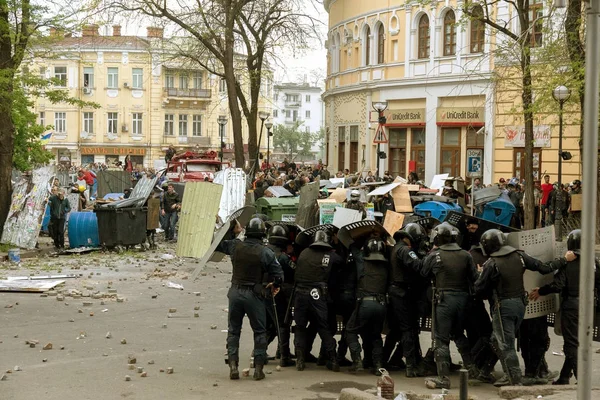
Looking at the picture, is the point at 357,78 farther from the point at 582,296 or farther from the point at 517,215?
the point at 582,296

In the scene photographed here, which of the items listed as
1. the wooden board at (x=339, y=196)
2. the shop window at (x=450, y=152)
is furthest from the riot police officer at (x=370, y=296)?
the shop window at (x=450, y=152)

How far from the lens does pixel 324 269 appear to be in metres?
10.2

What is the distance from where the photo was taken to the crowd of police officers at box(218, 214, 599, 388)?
30.6 feet

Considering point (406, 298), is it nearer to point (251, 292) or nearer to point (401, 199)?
point (251, 292)

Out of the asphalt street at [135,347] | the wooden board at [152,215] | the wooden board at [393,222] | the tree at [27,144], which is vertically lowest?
the asphalt street at [135,347]

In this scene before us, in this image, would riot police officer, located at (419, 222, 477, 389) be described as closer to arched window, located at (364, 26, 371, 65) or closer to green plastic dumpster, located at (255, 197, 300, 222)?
green plastic dumpster, located at (255, 197, 300, 222)

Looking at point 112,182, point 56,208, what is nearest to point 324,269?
point 56,208

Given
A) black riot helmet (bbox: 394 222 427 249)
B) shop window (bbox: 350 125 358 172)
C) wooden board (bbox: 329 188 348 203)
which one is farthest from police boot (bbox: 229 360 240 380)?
shop window (bbox: 350 125 358 172)

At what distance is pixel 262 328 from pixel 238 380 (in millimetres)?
597

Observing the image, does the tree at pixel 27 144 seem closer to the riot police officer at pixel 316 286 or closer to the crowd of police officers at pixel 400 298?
the crowd of police officers at pixel 400 298

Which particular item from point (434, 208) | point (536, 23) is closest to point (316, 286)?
point (536, 23)

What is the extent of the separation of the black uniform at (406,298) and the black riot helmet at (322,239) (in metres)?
0.75

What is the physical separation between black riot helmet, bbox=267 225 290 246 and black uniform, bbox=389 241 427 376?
141cm

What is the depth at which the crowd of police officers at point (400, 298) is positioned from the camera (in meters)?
9.33
